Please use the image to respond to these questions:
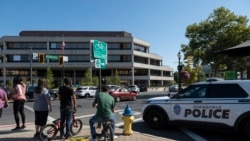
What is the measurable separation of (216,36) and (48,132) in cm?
5120

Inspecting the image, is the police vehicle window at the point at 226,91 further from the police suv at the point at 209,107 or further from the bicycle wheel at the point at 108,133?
the bicycle wheel at the point at 108,133

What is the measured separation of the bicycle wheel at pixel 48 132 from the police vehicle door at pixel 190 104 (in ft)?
13.6

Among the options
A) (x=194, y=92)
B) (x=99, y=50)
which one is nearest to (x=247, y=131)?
(x=194, y=92)

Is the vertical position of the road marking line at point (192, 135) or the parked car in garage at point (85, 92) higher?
the parked car in garage at point (85, 92)

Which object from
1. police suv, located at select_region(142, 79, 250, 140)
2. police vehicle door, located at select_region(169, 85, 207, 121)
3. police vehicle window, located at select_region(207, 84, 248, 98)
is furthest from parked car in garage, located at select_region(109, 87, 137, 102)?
police vehicle window, located at select_region(207, 84, 248, 98)

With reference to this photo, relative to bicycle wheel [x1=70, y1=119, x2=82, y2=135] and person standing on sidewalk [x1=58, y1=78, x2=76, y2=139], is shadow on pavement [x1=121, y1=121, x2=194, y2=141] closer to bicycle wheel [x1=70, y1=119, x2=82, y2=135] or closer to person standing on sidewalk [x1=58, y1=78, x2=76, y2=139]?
bicycle wheel [x1=70, y1=119, x2=82, y2=135]

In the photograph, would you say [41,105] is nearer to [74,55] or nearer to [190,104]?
[190,104]

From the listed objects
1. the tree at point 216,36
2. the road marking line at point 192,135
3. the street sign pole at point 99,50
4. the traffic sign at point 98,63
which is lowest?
the road marking line at point 192,135

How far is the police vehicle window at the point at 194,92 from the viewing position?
11.4 metres

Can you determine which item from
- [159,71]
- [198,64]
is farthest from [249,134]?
[159,71]

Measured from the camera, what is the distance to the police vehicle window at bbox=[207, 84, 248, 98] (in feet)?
34.5

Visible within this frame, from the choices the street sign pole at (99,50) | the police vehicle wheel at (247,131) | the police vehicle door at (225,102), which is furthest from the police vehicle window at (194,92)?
the street sign pole at (99,50)

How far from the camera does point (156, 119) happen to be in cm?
1262

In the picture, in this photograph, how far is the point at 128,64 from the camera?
9281 cm
